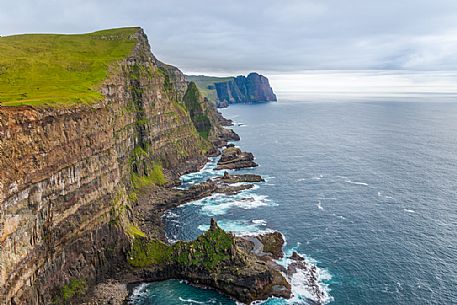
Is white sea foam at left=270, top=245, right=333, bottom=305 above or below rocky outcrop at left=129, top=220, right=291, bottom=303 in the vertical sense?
below

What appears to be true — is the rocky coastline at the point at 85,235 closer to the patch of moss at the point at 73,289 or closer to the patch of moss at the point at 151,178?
the patch of moss at the point at 73,289

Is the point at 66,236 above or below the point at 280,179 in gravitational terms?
above

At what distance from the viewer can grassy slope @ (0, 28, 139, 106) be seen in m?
92.1

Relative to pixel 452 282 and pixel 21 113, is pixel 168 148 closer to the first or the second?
pixel 21 113

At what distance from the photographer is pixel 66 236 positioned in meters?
79.6

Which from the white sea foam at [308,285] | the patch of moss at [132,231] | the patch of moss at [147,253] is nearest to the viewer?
the white sea foam at [308,285]

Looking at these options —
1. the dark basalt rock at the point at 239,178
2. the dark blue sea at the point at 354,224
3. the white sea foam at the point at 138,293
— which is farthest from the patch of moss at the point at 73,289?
the dark basalt rock at the point at 239,178

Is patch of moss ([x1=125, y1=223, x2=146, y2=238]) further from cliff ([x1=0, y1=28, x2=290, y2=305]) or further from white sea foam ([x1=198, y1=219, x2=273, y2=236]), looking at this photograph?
white sea foam ([x1=198, y1=219, x2=273, y2=236])

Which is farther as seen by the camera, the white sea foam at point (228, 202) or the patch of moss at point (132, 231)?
the white sea foam at point (228, 202)

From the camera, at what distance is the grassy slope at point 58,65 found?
92.1 metres

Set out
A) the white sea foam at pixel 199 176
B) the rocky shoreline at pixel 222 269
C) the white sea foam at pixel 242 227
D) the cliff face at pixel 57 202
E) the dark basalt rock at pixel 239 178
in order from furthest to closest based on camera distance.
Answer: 1. the dark basalt rock at pixel 239 178
2. the white sea foam at pixel 199 176
3. the white sea foam at pixel 242 227
4. the rocky shoreline at pixel 222 269
5. the cliff face at pixel 57 202

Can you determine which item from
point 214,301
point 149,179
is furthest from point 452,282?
point 149,179

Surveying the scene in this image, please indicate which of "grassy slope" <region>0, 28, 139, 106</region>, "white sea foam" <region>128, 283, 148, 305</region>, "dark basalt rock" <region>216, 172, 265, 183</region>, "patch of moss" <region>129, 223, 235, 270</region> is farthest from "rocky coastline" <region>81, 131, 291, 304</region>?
"dark basalt rock" <region>216, 172, 265, 183</region>

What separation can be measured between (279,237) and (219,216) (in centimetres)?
2612
